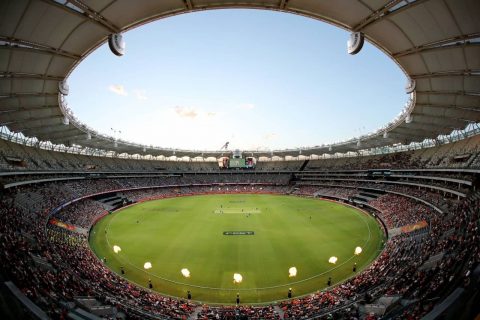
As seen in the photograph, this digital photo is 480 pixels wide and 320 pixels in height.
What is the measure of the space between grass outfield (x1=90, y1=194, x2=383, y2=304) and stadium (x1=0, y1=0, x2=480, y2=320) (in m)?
0.19

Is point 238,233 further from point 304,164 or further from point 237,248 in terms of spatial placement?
point 304,164

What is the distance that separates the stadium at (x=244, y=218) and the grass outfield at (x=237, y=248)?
0.62ft

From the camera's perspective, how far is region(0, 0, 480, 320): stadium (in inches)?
456

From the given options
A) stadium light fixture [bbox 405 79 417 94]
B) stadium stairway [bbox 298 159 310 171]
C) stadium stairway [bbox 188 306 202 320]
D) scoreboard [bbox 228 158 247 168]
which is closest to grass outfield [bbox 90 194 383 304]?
stadium stairway [bbox 188 306 202 320]

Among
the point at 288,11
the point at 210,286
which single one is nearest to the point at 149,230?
the point at 210,286

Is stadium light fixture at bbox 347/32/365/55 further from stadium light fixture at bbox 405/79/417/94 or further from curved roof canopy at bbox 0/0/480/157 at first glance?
stadium light fixture at bbox 405/79/417/94

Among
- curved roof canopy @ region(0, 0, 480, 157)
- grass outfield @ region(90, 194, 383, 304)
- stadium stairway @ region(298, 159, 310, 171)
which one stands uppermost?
curved roof canopy @ region(0, 0, 480, 157)

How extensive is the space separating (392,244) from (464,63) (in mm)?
18711

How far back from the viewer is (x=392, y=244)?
91.1ft

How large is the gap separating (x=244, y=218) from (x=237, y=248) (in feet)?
52.2

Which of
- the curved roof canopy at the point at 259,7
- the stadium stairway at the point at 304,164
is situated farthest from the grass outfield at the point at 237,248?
the stadium stairway at the point at 304,164

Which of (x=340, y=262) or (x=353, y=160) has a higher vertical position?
(x=353, y=160)

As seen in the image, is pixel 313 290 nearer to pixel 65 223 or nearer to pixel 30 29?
pixel 30 29

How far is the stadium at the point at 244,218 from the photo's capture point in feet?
38.0
